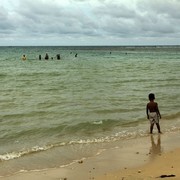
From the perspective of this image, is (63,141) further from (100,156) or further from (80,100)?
(80,100)

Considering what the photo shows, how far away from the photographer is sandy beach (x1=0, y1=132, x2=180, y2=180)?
864 centimetres

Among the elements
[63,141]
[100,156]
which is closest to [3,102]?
[63,141]

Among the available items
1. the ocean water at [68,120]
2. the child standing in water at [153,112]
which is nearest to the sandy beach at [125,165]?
the ocean water at [68,120]

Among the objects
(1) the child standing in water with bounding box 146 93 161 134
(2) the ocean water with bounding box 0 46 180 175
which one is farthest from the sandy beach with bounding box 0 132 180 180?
(1) the child standing in water with bounding box 146 93 161 134

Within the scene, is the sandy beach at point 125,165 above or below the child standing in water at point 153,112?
below

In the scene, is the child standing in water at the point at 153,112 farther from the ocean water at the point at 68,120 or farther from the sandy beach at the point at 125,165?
the sandy beach at the point at 125,165

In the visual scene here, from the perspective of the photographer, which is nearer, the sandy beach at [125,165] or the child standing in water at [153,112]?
the sandy beach at [125,165]

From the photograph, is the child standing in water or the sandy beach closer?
the sandy beach

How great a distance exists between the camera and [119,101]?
20.7m

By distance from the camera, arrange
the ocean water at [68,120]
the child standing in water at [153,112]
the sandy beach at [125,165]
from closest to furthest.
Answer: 1. the sandy beach at [125,165]
2. the ocean water at [68,120]
3. the child standing in water at [153,112]

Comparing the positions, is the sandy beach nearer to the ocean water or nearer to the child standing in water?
the ocean water

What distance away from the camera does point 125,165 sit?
31.7ft

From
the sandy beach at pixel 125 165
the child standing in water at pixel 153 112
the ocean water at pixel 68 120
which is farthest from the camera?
the child standing in water at pixel 153 112

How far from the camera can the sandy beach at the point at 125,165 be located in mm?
8641
